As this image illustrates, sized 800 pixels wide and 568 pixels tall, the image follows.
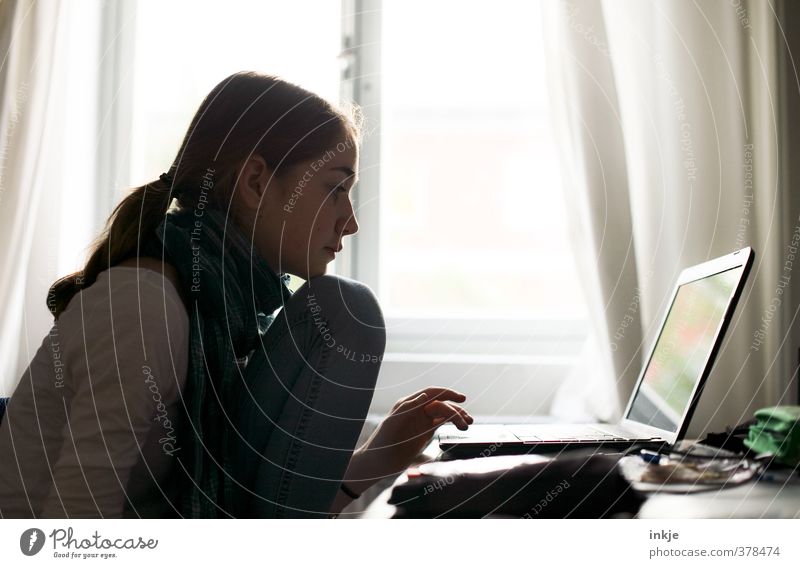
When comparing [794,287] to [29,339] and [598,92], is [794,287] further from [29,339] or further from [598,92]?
[29,339]

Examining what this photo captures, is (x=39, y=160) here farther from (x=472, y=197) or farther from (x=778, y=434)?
(x=778, y=434)

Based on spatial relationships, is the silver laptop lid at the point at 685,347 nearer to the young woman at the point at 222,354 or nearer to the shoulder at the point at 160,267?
the young woman at the point at 222,354

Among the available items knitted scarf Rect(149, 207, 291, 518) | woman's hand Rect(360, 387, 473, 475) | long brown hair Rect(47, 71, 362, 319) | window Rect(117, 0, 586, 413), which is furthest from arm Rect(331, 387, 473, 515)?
window Rect(117, 0, 586, 413)

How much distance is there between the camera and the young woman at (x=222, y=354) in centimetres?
43

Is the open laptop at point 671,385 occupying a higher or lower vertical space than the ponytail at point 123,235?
lower

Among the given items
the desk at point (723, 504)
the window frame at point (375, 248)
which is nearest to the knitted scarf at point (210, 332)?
the desk at point (723, 504)

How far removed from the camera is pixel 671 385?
0.63m

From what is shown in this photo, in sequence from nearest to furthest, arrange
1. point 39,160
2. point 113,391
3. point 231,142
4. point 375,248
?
point 113,391 < point 231,142 < point 39,160 < point 375,248

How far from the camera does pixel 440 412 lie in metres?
0.57

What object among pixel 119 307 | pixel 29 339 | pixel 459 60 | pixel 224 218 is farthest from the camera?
pixel 459 60

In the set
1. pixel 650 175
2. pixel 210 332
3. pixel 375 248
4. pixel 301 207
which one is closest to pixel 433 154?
pixel 375 248

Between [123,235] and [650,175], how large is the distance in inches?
26.6

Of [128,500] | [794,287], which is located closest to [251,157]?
[128,500]
